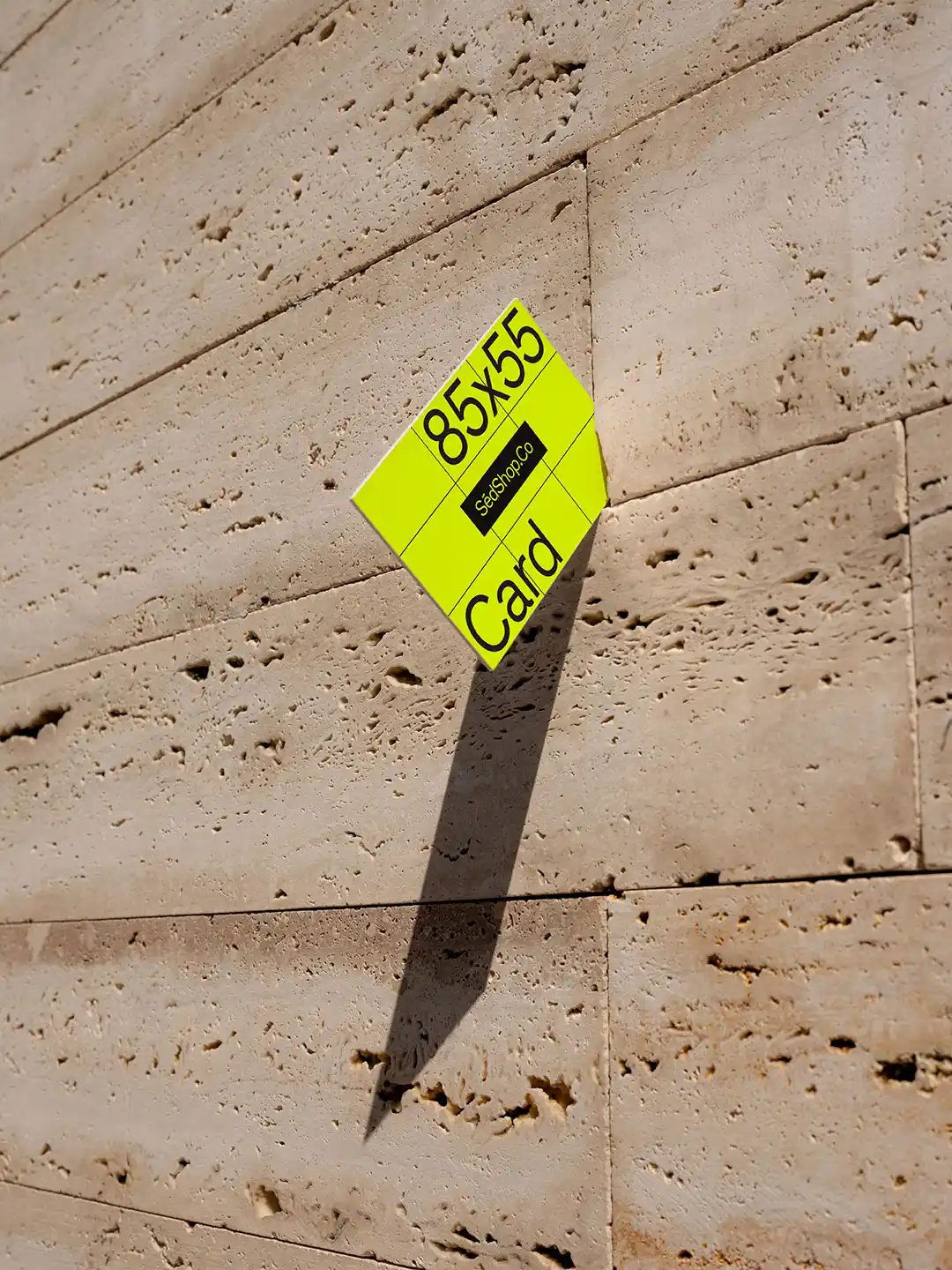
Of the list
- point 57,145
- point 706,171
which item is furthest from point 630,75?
point 57,145

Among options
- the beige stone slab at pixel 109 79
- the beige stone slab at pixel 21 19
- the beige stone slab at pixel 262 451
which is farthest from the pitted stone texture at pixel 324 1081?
the beige stone slab at pixel 21 19

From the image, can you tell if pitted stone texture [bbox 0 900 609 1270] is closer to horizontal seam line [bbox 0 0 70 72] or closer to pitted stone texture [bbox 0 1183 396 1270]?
pitted stone texture [bbox 0 1183 396 1270]

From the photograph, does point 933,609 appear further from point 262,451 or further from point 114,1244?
point 114,1244

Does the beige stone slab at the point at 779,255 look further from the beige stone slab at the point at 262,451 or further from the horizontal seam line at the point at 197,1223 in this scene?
the horizontal seam line at the point at 197,1223

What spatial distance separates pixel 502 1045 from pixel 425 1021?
0.49 ft

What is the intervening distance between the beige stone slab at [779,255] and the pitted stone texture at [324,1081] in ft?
2.41

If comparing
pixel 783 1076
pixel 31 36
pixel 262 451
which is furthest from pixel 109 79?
pixel 783 1076

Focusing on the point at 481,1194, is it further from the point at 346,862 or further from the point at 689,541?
the point at 689,541

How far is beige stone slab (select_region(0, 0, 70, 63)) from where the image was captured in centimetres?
316

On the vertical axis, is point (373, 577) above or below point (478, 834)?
above

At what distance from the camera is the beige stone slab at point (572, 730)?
1.65 meters

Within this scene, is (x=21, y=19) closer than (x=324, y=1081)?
No

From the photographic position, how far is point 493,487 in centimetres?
173

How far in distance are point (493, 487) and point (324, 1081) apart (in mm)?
1054
